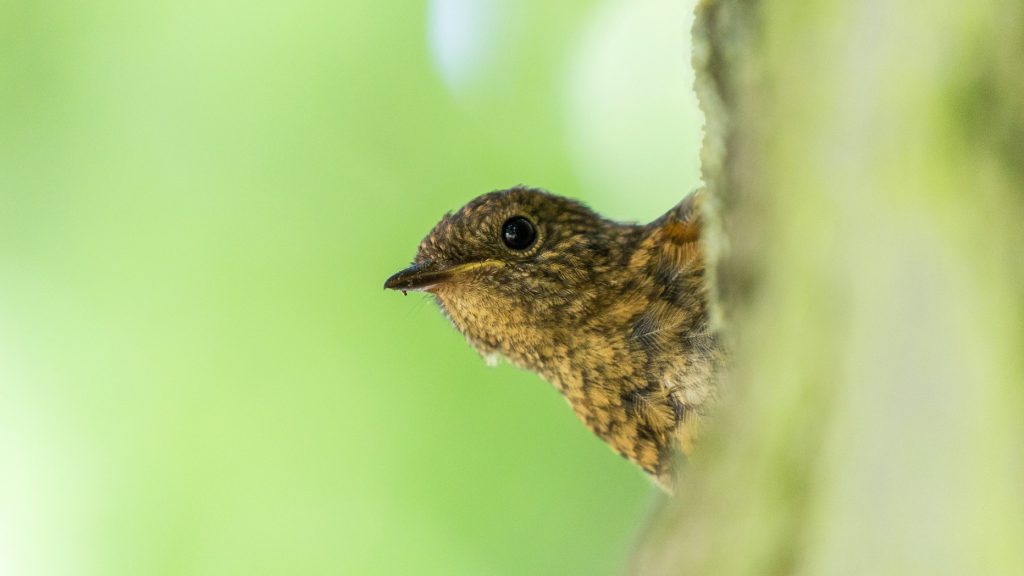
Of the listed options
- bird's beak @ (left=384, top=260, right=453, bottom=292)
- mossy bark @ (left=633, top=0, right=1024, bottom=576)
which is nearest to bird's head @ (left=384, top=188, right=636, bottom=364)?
bird's beak @ (left=384, top=260, right=453, bottom=292)

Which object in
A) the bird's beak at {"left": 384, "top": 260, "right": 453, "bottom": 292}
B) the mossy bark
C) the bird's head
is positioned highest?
the bird's head

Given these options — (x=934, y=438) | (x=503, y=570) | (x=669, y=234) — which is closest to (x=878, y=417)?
(x=934, y=438)

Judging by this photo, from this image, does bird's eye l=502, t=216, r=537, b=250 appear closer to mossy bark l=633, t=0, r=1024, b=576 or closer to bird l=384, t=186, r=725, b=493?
bird l=384, t=186, r=725, b=493

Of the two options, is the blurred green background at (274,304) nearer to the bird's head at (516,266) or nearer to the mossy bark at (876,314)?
the bird's head at (516,266)

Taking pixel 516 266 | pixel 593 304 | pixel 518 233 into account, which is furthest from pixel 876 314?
pixel 518 233

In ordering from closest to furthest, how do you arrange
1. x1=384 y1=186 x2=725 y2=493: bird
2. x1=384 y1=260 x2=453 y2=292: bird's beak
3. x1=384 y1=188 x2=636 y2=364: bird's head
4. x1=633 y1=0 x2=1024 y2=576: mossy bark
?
x1=633 y1=0 x2=1024 y2=576: mossy bark → x1=384 y1=186 x2=725 y2=493: bird → x1=384 y1=188 x2=636 y2=364: bird's head → x1=384 y1=260 x2=453 y2=292: bird's beak

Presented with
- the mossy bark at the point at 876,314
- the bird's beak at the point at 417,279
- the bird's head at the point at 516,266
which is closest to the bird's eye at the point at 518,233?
the bird's head at the point at 516,266

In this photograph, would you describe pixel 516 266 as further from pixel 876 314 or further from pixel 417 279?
pixel 876 314
